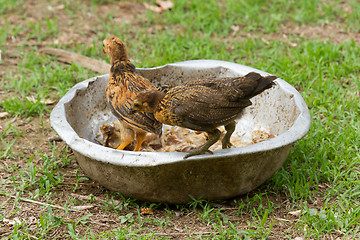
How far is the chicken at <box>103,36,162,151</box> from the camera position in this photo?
433 centimetres

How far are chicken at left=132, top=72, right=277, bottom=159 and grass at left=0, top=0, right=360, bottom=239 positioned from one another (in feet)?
2.63

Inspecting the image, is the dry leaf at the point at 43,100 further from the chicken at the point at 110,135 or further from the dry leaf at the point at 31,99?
Result: the chicken at the point at 110,135

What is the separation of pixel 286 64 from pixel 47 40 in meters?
4.03

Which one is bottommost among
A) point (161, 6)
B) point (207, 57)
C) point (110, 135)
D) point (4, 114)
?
point (4, 114)

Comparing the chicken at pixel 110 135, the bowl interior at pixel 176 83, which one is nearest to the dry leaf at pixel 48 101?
the bowl interior at pixel 176 83

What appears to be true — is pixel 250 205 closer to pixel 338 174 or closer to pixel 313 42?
pixel 338 174

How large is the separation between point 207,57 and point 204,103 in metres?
3.20

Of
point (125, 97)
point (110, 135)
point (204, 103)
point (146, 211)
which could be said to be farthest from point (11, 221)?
point (204, 103)

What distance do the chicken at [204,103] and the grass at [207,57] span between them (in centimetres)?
80

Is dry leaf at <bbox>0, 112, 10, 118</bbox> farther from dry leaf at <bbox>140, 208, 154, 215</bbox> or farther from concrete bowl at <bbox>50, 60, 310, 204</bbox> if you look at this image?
dry leaf at <bbox>140, 208, 154, 215</bbox>

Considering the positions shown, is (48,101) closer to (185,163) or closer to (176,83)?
(176,83)

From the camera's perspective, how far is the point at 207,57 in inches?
276

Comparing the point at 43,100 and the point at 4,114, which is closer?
the point at 4,114

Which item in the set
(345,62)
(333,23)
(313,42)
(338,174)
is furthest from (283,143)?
(333,23)
